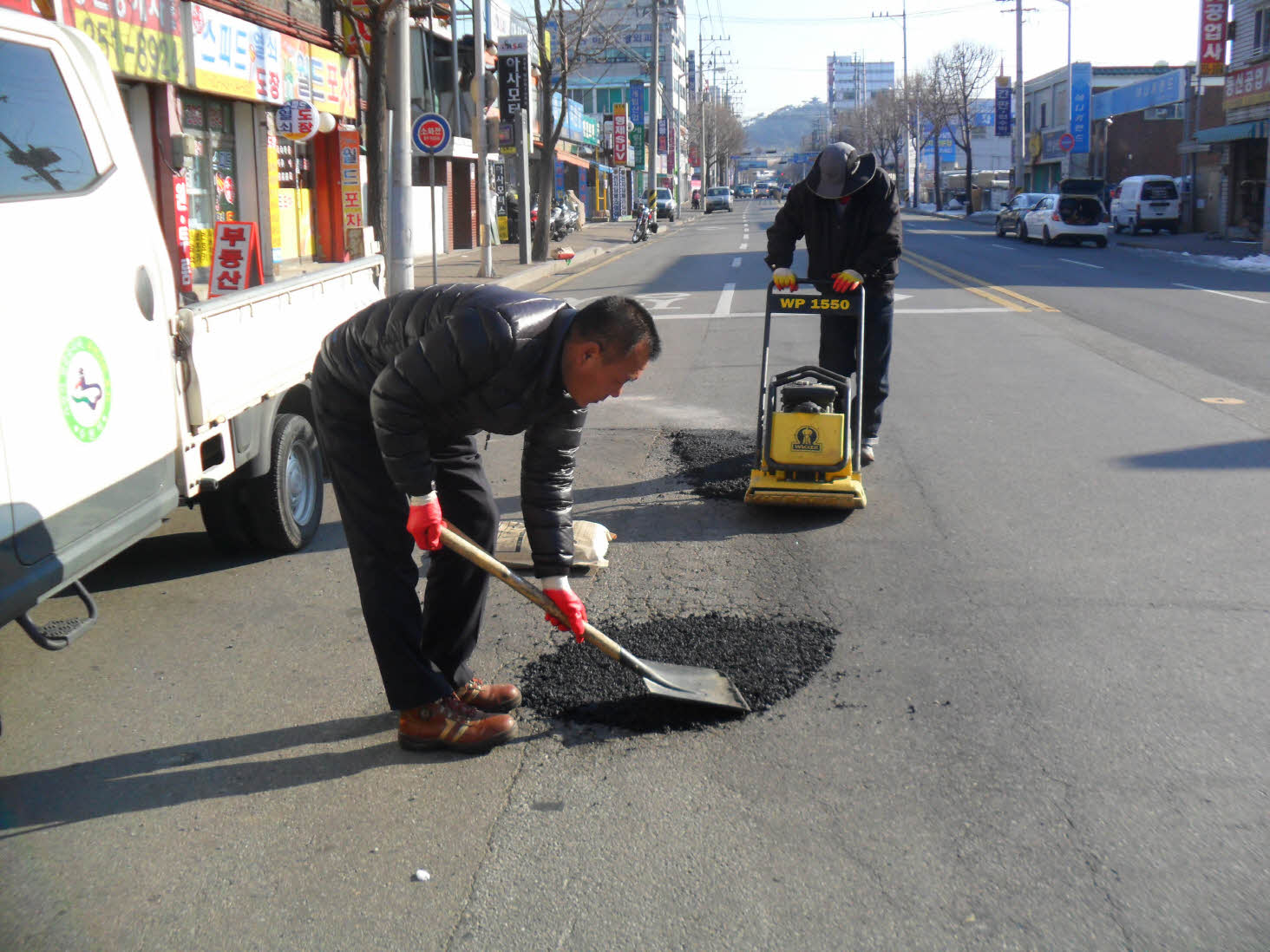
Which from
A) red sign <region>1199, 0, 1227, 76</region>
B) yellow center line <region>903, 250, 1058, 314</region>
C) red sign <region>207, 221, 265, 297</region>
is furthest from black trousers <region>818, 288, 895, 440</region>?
red sign <region>1199, 0, 1227, 76</region>

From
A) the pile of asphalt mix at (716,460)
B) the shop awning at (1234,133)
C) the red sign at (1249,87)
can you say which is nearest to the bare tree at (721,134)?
the shop awning at (1234,133)

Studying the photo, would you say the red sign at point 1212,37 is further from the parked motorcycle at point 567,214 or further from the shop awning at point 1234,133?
the parked motorcycle at point 567,214

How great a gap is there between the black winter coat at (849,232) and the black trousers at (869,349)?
0.11 meters

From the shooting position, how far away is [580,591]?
5090 mm

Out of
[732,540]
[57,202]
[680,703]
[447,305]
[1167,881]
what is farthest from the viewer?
[732,540]

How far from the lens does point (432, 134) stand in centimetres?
1748

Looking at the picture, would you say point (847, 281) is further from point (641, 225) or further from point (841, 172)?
point (641, 225)

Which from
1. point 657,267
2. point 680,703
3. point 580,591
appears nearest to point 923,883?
point 680,703

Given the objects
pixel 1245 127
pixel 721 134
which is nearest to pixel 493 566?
pixel 1245 127

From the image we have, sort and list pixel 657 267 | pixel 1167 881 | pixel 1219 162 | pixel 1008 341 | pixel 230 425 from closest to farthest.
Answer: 1. pixel 1167 881
2. pixel 230 425
3. pixel 1008 341
4. pixel 657 267
5. pixel 1219 162

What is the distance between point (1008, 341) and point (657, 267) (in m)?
14.2

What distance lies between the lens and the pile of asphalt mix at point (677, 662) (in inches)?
152

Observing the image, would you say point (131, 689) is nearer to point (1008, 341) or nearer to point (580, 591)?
point (580, 591)

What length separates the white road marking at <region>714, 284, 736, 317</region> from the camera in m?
16.3
